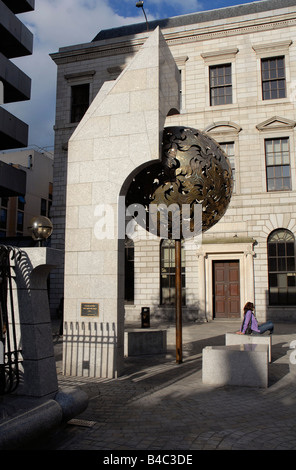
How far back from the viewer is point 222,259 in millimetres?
21500

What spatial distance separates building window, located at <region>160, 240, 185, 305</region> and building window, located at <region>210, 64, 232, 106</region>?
28.1 ft

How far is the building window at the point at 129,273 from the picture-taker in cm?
2306

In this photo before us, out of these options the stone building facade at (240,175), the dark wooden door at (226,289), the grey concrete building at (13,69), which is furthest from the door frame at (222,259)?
the grey concrete building at (13,69)

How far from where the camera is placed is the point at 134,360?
10031 millimetres

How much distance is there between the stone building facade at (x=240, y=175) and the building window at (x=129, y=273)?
0.19 feet

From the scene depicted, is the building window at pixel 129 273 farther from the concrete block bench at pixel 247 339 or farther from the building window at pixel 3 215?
the building window at pixel 3 215

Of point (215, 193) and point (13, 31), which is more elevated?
point (13, 31)

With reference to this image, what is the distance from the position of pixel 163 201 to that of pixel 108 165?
144 cm

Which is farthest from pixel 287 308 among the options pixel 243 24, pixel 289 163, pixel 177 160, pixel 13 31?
pixel 13 31

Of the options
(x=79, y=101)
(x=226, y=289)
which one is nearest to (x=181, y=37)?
(x=79, y=101)

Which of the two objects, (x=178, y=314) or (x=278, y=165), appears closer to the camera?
(x=178, y=314)

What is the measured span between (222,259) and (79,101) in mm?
13752

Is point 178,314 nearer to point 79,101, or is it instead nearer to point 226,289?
point 226,289
